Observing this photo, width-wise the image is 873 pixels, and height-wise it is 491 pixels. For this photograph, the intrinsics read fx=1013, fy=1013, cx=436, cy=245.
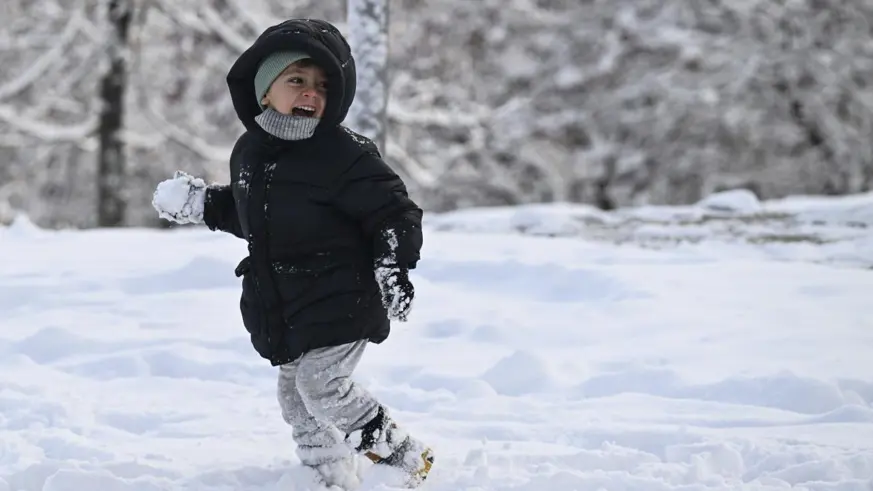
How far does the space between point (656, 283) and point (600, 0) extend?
1148 centimetres

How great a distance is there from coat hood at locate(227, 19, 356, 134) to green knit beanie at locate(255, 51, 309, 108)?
0.06 feet

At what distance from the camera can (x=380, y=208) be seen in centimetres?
294

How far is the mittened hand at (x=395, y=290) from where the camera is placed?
291cm

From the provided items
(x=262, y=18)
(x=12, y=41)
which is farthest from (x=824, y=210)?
(x=12, y=41)

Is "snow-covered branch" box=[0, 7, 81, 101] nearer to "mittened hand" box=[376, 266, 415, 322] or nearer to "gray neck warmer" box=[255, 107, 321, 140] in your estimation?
"gray neck warmer" box=[255, 107, 321, 140]

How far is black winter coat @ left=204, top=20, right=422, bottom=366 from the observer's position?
116 inches

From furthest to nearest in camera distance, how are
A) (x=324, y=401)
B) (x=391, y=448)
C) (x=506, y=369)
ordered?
(x=506, y=369), (x=391, y=448), (x=324, y=401)

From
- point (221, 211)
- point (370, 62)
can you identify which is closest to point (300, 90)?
point (221, 211)

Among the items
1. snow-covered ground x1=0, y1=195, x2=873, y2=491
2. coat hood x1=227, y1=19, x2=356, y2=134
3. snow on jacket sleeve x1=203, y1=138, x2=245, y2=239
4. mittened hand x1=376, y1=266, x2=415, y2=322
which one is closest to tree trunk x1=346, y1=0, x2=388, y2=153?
snow-covered ground x1=0, y1=195, x2=873, y2=491

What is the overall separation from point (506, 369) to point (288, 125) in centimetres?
177

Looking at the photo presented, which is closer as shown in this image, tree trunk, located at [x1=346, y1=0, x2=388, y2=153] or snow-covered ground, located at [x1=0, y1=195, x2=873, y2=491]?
snow-covered ground, located at [x1=0, y1=195, x2=873, y2=491]

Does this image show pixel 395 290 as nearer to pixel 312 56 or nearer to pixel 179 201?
pixel 312 56

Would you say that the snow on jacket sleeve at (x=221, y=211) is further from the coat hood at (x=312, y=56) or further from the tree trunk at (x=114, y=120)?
the tree trunk at (x=114, y=120)

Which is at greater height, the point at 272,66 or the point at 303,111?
the point at 272,66
